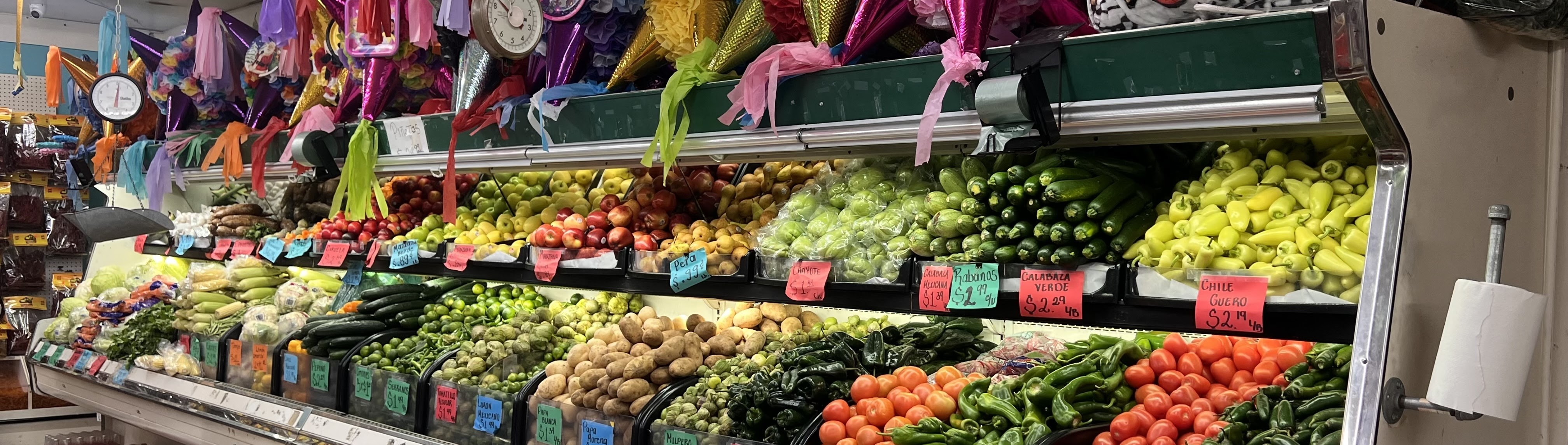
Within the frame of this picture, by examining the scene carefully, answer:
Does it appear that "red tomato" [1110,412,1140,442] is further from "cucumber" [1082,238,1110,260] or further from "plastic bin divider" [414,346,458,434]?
"plastic bin divider" [414,346,458,434]

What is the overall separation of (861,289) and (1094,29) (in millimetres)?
797

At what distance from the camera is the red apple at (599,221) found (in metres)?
3.54

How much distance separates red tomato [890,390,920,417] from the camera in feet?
8.42

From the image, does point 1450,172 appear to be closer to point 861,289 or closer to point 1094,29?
point 1094,29

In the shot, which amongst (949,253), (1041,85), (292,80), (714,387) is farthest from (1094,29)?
(292,80)

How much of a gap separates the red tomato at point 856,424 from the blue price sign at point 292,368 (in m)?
2.58

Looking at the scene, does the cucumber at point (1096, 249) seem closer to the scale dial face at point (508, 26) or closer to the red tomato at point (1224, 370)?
the red tomato at point (1224, 370)

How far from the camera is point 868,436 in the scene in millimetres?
2492

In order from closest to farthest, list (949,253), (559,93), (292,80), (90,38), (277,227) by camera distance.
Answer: (949,253), (559,93), (292,80), (277,227), (90,38)

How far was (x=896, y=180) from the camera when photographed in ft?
9.48

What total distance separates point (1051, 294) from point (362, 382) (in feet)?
8.75

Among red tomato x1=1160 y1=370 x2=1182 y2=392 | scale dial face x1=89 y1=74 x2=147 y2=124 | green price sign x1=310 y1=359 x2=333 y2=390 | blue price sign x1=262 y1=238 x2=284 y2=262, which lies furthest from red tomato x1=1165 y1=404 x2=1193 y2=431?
scale dial face x1=89 y1=74 x2=147 y2=124

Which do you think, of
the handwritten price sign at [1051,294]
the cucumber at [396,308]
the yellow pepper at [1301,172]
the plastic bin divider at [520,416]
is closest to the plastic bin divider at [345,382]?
the cucumber at [396,308]

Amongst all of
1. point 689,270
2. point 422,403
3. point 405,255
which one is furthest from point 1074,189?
point 405,255
